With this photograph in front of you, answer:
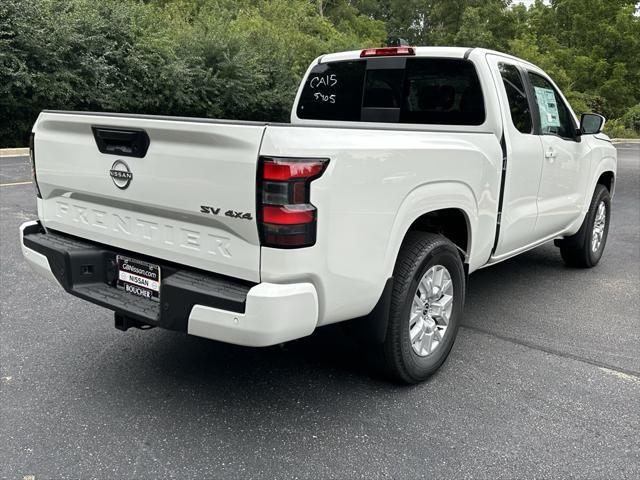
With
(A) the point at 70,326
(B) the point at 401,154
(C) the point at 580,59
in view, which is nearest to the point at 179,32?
(A) the point at 70,326

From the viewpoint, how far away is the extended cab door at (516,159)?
4.03 meters

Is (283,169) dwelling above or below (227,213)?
above

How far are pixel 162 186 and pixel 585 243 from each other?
14.5ft

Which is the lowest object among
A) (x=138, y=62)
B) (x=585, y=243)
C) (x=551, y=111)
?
(x=585, y=243)

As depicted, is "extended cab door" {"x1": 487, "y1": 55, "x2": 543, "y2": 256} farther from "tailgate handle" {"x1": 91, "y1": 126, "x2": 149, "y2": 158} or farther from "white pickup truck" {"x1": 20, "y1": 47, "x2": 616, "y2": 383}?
"tailgate handle" {"x1": 91, "y1": 126, "x2": 149, "y2": 158}

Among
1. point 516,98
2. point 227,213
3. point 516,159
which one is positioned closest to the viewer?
point 227,213

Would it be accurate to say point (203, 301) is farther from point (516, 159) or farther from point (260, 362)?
point (516, 159)

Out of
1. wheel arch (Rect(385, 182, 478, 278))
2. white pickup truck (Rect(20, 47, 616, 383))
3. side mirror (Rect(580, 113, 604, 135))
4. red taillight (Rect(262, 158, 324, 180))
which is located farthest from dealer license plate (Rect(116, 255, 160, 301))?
side mirror (Rect(580, 113, 604, 135))

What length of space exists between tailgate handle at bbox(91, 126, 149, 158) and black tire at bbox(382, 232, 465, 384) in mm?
1395

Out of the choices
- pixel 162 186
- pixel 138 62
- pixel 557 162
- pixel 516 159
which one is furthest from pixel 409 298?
pixel 138 62

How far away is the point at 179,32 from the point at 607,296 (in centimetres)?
1715

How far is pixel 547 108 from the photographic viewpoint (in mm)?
4793

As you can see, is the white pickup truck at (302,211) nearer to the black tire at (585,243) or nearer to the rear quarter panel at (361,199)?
the rear quarter panel at (361,199)

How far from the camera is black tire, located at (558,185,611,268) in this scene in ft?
18.7
